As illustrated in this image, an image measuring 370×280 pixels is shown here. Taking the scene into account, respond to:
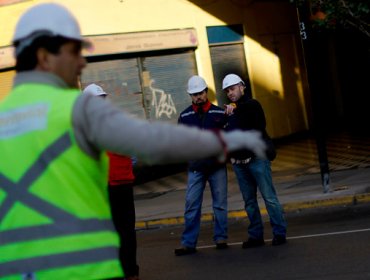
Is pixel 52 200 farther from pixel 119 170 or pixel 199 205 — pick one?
pixel 199 205

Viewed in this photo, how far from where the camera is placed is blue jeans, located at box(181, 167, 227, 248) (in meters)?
10.0

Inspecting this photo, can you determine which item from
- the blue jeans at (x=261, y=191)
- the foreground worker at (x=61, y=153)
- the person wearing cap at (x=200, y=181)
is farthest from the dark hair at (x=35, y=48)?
the person wearing cap at (x=200, y=181)

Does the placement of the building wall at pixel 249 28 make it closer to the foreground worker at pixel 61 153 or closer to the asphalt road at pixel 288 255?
the asphalt road at pixel 288 255

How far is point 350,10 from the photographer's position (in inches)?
492

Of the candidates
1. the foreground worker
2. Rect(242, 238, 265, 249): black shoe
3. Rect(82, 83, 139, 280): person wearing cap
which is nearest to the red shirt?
Rect(82, 83, 139, 280): person wearing cap

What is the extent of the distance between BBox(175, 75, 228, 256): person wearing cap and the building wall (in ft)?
Answer: 26.8

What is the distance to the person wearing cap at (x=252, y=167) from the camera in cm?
951

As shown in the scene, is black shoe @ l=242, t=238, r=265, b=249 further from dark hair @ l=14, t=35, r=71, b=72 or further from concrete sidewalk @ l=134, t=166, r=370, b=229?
dark hair @ l=14, t=35, r=71, b=72

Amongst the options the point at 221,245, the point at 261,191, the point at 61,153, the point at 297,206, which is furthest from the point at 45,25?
the point at 297,206

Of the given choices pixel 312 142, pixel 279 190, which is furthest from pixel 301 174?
pixel 312 142

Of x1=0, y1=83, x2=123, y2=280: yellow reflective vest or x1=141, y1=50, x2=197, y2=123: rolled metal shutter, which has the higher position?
x1=141, y1=50, x2=197, y2=123: rolled metal shutter

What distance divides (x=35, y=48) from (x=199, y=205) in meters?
7.36

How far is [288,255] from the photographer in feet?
29.5

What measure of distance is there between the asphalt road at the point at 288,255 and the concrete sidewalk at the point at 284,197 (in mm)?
635
